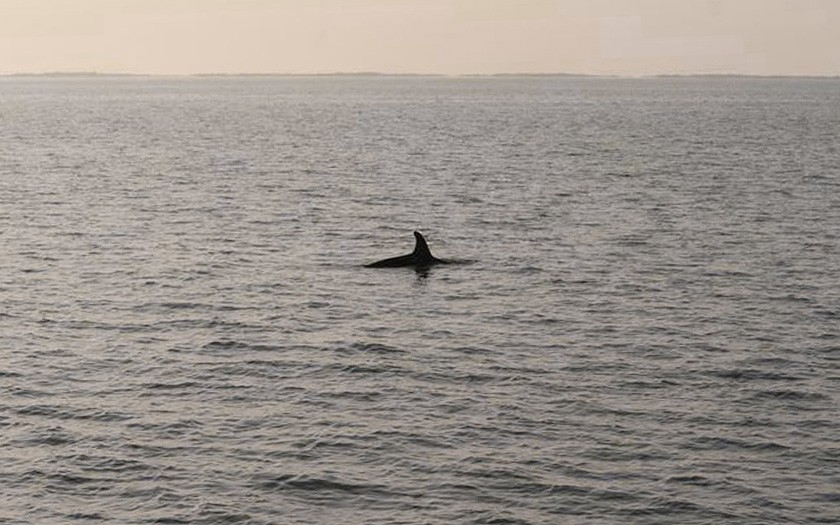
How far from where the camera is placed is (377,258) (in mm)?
57938

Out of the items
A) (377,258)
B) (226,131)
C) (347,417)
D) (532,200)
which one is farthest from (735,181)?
(226,131)

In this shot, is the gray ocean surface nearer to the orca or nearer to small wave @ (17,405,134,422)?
small wave @ (17,405,134,422)

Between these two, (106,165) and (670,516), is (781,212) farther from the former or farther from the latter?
(106,165)

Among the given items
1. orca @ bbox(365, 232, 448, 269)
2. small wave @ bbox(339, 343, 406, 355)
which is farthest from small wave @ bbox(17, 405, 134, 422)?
orca @ bbox(365, 232, 448, 269)

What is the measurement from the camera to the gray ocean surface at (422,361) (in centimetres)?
2755

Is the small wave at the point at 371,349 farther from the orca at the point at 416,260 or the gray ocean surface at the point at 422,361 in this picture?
the orca at the point at 416,260

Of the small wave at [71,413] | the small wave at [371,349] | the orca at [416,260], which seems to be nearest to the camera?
the small wave at [71,413]

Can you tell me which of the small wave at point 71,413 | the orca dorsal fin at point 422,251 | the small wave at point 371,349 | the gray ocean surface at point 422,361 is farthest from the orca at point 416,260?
the small wave at point 71,413

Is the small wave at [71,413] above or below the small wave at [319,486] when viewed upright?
above

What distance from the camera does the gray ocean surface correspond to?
90.4 feet

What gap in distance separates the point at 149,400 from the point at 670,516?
48.6 feet

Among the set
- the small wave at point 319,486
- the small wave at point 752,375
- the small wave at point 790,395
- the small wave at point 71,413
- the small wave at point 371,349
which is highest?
the small wave at point 752,375

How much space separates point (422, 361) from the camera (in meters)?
38.6

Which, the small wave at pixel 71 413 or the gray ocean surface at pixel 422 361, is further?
the small wave at pixel 71 413
